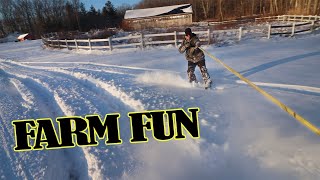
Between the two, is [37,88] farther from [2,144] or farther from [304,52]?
[304,52]

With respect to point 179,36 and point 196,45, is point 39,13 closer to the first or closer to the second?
point 179,36

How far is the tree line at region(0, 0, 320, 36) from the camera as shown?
59.4 metres

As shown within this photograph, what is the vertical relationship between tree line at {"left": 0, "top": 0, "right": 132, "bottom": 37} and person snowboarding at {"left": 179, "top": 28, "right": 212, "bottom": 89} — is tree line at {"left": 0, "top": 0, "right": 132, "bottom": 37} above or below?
above

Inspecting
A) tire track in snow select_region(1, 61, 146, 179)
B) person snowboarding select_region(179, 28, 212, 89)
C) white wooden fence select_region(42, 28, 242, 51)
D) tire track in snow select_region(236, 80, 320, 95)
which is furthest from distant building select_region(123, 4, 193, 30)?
tire track in snow select_region(236, 80, 320, 95)

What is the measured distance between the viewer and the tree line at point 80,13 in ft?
195

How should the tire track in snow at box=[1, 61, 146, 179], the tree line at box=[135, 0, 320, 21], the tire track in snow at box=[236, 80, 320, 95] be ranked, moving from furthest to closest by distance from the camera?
the tree line at box=[135, 0, 320, 21]
the tire track in snow at box=[236, 80, 320, 95]
the tire track in snow at box=[1, 61, 146, 179]

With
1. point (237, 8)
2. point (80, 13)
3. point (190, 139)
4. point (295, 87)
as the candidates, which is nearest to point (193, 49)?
point (295, 87)

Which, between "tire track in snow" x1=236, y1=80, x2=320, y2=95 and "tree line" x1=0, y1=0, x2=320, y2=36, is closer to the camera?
"tire track in snow" x1=236, y1=80, x2=320, y2=95

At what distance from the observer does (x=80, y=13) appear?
73.8 meters

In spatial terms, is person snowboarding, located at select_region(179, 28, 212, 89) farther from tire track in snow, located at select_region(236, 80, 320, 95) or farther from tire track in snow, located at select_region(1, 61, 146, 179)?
tire track in snow, located at select_region(1, 61, 146, 179)

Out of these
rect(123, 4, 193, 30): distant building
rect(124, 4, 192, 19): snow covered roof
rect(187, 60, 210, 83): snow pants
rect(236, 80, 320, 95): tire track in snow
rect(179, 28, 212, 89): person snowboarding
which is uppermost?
rect(124, 4, 192, 19): snow covered roof

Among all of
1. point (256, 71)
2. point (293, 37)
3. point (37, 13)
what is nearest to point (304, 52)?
point (256, 71)

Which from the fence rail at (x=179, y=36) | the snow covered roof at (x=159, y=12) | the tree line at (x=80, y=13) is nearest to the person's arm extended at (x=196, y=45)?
the fence rail at (x=179, y=36)

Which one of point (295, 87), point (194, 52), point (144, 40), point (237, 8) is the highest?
point (237, 8)
